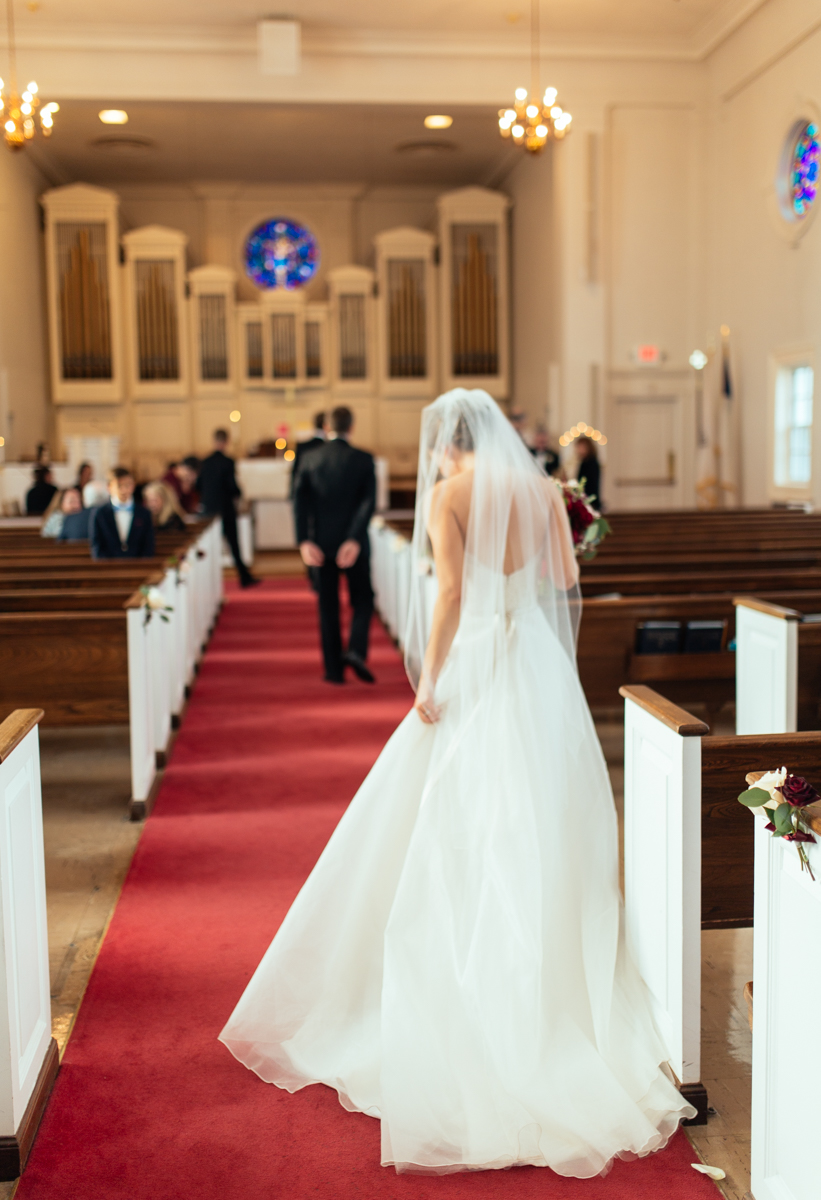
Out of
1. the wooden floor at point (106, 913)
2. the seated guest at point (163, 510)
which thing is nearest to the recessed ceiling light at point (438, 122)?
the seated guest at point (163, 510)

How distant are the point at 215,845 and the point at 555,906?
5.86 ft

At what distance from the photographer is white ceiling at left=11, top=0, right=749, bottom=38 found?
1023cm

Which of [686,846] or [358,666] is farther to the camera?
[358,666]

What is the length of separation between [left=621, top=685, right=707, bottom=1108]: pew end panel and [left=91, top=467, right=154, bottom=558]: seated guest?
447cm

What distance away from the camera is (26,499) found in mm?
11719

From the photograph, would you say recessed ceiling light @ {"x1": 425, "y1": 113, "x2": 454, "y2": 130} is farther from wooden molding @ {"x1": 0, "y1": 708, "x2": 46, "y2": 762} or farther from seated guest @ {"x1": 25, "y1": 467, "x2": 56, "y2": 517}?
wooden molding @ {"x1": 0, "y1": 708, "x2": 46, "y2": 762}

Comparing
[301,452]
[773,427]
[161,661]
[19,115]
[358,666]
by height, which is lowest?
[358,666]

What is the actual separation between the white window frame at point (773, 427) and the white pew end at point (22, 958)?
27.7 ft

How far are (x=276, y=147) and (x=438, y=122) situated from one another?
8.47 ft

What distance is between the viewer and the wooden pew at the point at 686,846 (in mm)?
2172

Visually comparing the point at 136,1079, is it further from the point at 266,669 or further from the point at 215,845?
the point at 266,669

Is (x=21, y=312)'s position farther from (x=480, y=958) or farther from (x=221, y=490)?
(x=480, y=958)

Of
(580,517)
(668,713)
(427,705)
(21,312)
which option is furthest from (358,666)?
(21,312)

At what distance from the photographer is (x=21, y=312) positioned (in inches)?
552
